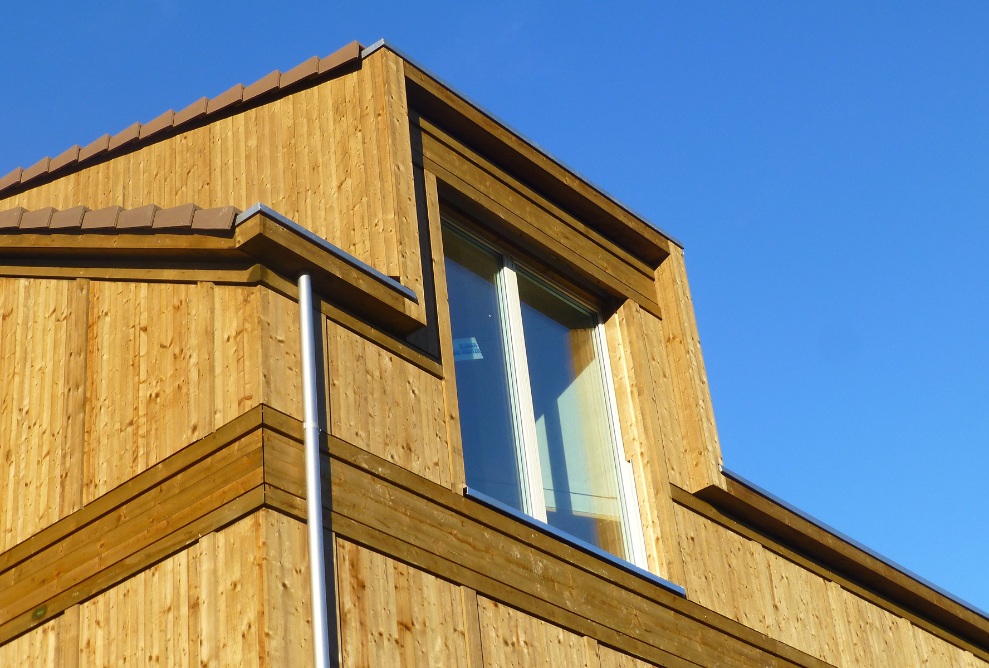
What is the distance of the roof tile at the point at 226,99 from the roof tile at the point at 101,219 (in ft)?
6.52

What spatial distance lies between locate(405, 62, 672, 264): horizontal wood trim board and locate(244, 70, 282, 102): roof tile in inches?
44.0

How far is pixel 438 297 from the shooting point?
29.7ft

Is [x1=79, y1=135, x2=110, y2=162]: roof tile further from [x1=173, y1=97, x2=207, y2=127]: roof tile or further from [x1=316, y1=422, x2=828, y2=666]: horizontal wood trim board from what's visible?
[x1=316, y1=422, x2=828, y2=666]: horizontal wood trim board

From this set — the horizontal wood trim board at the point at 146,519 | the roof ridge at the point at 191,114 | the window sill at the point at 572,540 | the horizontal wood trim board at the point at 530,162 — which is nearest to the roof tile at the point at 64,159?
the roof ridge at the point at 191,114

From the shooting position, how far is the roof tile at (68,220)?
8.79 metres

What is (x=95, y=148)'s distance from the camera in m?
11.7

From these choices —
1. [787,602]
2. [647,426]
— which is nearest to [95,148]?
[647,426]

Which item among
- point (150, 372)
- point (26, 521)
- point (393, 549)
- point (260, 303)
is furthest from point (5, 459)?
point (393, 549)

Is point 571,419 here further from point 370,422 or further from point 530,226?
point 370,422

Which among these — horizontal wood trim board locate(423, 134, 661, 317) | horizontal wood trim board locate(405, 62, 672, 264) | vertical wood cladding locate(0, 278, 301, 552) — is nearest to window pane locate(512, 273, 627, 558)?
horizontal wood trim board locate(423, 134, 661, 317)

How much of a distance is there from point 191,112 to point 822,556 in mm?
6669

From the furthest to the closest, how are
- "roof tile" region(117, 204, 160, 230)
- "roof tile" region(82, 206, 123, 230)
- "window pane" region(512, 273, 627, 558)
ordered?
"window pane" region(512, 273, 627, 558), "roof tile" region(82, 206, 123, 230), "roof tile" region(117, 204, 160, 230)

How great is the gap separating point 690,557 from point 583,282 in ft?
A: 8.10

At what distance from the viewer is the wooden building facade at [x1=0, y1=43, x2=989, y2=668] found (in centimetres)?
731
